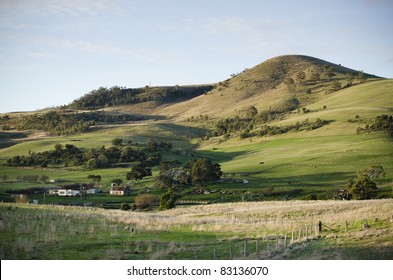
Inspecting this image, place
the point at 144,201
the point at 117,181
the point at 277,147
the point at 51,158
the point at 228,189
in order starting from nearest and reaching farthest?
the point at 144,201, the point at 228,189, the point at 117,181, the point at 51,158, the point at 277,147

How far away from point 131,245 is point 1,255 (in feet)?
24.7

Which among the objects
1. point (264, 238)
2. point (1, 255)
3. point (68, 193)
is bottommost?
point (68, 193)

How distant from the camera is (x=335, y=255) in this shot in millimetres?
22797

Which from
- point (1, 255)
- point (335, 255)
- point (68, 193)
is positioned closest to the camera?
point (1, 255)

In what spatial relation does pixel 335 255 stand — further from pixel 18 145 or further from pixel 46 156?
pixel 18 145

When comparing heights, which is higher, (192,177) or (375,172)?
(375,172)

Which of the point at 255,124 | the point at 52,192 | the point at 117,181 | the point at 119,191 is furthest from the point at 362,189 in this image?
the point at 255,124

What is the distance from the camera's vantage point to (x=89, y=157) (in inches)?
5138

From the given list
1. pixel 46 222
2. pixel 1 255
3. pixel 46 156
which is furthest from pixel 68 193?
pixel 1 255

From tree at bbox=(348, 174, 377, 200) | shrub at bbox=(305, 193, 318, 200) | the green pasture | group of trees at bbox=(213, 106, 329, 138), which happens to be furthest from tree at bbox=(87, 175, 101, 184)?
group of trees at bbox=(213, 106, 329, 138)

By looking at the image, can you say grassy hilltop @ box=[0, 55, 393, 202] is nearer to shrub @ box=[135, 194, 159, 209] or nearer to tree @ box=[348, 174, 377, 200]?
tree @ box=[348, 174, 377, 200]

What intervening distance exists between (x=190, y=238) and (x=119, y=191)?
61033mm

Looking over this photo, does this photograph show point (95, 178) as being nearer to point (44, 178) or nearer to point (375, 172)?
point (44, 178)

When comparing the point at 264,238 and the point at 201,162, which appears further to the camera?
the point at 201,162
